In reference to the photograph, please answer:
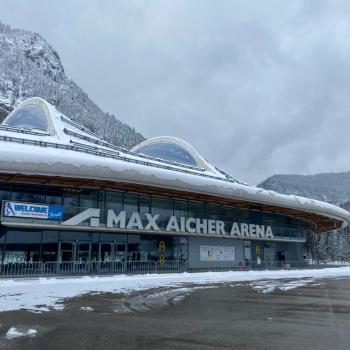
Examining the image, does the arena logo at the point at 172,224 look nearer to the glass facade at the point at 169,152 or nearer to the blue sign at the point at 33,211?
the blue sign at the point at 33,211

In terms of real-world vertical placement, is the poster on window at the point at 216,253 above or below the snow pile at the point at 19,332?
above

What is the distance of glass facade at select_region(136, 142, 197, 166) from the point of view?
52656 millimetres

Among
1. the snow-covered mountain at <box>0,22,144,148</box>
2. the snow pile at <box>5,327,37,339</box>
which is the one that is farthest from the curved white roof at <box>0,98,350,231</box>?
the snow-covered mountain at <box>0,22,144,148</box>

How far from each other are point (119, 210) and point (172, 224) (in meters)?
4.60

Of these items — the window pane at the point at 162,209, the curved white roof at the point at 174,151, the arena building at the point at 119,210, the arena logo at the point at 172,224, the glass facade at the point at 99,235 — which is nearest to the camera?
the arena building at the point at 119,210

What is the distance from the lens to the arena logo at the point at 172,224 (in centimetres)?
2872

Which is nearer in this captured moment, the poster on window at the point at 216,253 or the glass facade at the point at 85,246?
the glass facade at the point at 85,246

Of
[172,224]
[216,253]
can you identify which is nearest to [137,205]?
[172,224]

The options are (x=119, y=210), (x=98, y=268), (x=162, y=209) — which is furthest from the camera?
(x=162, y=209)

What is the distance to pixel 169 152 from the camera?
54.3m

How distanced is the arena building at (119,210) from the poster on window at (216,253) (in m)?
0.09

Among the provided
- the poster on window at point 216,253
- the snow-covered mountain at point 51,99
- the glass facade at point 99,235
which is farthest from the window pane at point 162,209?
the snow-covered mountain at point 51,99

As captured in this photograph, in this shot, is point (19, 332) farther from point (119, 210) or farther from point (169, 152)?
point (169, 152)

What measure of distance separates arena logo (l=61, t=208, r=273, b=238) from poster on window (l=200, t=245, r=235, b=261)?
1.58 metres
